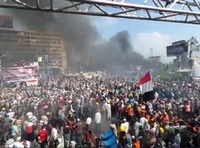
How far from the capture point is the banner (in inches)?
1051

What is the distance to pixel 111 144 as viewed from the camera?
791 cm

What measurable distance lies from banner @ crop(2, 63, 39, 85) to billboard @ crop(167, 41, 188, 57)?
24.9 meters

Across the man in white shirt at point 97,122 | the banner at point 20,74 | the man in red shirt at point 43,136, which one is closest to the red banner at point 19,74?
the banner at point 20,74

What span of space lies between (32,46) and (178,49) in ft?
221

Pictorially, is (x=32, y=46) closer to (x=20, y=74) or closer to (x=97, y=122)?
(x=20, y=74)

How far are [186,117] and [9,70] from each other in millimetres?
18337

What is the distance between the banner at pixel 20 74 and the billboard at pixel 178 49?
24913 millimetres

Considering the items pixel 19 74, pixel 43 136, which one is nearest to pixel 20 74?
pixel 19 74

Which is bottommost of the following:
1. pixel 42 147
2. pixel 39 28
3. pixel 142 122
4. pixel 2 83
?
pixel 42 147

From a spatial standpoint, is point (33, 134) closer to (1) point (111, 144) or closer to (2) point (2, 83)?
(1) point (111, 144)

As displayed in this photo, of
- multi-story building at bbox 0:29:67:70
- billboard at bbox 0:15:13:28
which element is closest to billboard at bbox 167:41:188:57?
billboard at bbox 0:15:13:28

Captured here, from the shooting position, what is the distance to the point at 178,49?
4659 centimetres

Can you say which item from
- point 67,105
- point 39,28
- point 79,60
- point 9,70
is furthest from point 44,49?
point 67,105

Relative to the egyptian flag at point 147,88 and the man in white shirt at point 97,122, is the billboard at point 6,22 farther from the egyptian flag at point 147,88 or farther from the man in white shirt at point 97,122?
the egyptian flag at point 147,88
